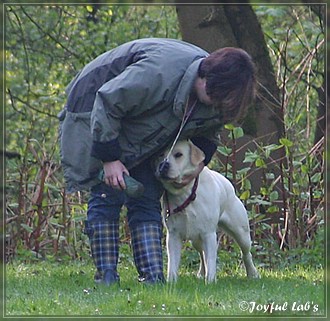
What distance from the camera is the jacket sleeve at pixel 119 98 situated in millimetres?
5668

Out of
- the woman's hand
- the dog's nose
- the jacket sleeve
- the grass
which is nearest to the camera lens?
the grass

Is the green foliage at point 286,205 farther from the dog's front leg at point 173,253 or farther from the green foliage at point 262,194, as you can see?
the dog's front leg at point 173,253

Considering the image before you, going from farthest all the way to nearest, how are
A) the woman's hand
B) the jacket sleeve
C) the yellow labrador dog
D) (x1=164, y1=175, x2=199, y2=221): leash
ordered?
(x1=164, y1=175, x2=199, y2=221): leash → the yellow labrador dog → the woman's hand → the jacket sleeve

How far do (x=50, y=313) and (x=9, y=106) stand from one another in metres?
9.10

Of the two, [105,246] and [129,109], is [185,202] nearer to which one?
[105,246]

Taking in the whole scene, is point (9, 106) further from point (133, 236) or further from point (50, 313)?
point (50, 313)

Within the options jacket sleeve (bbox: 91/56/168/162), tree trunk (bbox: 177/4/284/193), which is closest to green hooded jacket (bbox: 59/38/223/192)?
jacket sleeve (bbox: 91/56/168/162)

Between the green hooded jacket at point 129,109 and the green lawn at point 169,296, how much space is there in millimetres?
785

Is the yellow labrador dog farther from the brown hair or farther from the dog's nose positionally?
the brown hair

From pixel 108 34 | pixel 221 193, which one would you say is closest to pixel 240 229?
pixel 221 193

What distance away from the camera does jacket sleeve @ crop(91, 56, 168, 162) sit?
18.6ft

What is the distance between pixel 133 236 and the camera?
6.18m

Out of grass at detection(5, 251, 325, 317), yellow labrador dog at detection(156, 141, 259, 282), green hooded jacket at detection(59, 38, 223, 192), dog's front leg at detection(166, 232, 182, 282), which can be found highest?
green hooded jacket at detection(59, 38, 223, 192)

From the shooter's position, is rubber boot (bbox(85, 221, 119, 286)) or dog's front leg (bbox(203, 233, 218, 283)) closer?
rubber boot (bbox(85, 221, 119, 286))
